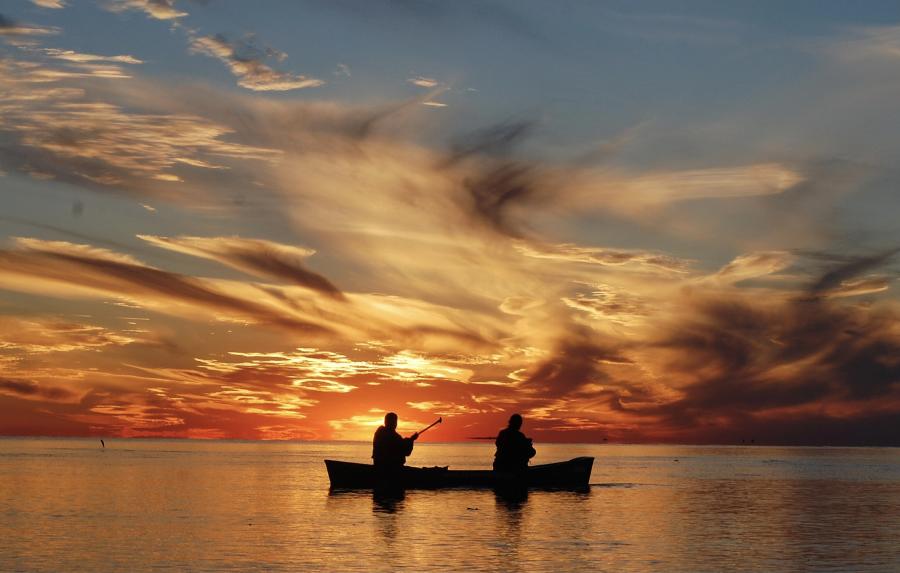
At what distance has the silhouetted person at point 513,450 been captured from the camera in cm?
5331

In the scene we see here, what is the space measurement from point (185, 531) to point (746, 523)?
2347 centimetres

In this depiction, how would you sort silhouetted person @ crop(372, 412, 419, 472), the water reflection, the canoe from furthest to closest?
the canoe < silhouetted person @ crop(372, 412, 419, 472) < the water reflection

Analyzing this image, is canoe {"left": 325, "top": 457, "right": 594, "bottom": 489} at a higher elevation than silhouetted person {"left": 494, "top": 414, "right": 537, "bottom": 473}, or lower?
lower

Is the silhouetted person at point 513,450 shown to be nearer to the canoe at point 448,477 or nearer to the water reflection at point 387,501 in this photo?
the canoe at point 448,477

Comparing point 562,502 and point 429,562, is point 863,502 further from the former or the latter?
point 429,562

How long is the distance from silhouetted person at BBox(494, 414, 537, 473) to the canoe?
0.52 metres

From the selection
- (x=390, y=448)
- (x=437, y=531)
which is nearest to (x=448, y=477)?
(x=390, y=448)

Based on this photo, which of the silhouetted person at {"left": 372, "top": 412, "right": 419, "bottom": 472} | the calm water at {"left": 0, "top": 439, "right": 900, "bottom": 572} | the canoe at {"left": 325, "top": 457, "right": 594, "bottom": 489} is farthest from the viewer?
the canoe at {"left": 325, "top": 457, "right": 594, "bottom": 489}

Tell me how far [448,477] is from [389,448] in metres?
3.95

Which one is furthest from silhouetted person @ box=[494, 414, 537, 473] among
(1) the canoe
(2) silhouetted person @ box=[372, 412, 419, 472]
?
(2) silhouetted person @ box=[372, 412, 419, 472]

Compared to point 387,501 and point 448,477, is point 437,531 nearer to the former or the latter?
point 387,501

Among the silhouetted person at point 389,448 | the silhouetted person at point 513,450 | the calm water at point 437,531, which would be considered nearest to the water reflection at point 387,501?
the calm water at point 437,531

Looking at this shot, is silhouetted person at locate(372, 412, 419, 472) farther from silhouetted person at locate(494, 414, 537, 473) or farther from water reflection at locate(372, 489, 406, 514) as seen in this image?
silhouetted person at locate(494, 414, 537, 473)

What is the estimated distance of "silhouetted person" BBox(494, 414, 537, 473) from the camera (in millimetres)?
53312
